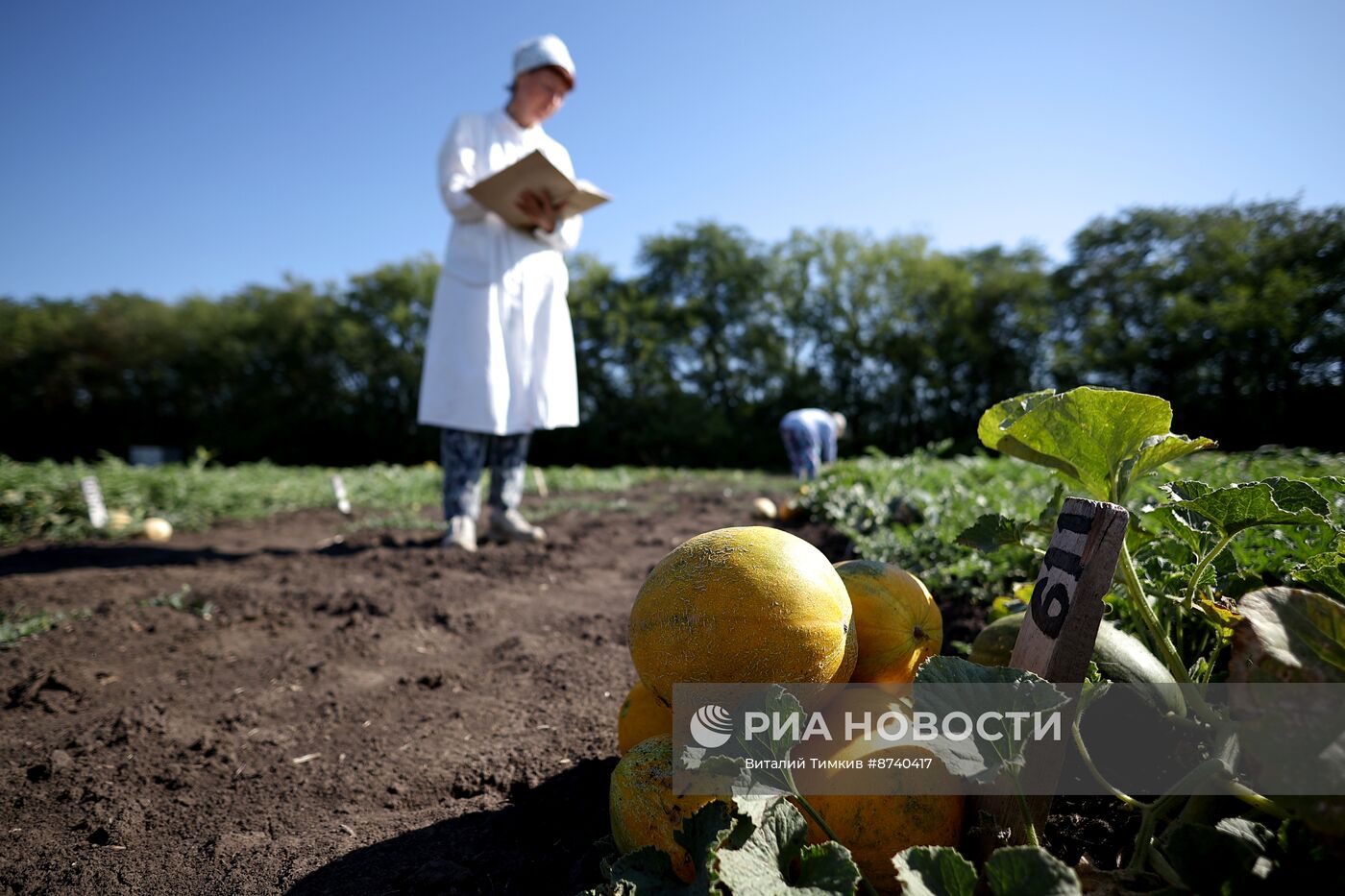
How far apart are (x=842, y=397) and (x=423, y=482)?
17.4m

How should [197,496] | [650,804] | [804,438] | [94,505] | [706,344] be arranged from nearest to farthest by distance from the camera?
1. [650,804]
2. [94,505]
3. [197,496]
4. [804,438]
5. [706,344]

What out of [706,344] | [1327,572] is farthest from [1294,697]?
[706,344]

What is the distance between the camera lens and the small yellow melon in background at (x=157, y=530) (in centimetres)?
618

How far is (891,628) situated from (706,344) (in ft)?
84.1

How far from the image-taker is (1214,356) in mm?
19344

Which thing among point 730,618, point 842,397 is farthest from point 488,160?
point 842,397

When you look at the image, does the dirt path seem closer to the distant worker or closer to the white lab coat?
the white lab coat

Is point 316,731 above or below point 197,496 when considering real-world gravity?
above

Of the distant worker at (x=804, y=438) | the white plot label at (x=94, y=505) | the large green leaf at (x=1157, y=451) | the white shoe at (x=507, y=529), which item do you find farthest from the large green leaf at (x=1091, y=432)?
the distant worker at (x=804, y=438)

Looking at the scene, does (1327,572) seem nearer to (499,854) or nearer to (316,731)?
(499,854)

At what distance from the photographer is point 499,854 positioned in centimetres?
145

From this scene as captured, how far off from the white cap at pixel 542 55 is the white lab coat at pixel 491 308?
0.42 m

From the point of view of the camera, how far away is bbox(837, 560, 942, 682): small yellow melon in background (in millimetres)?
1339

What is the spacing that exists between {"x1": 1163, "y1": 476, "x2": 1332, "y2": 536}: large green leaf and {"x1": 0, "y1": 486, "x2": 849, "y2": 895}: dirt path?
1324 millimetres
